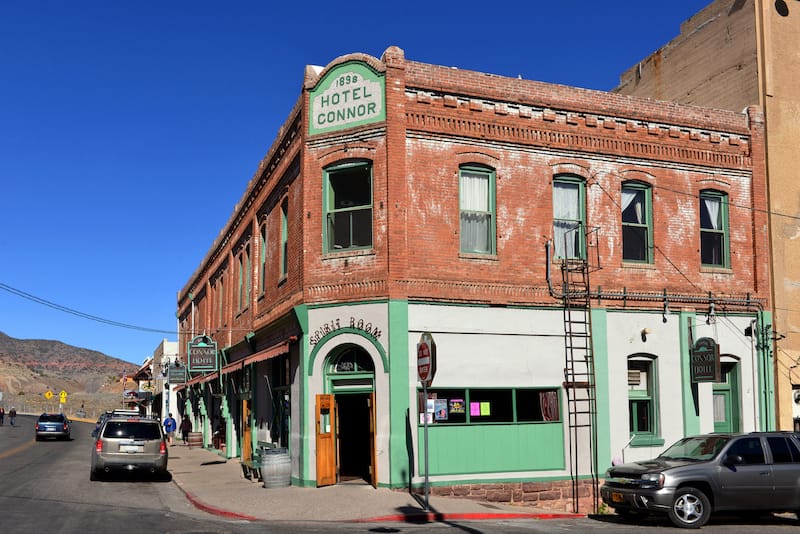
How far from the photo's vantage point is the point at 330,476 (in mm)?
18625

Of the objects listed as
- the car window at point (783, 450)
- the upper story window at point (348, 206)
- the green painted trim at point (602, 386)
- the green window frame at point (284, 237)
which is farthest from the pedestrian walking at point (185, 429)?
the car window at point (783, 450)

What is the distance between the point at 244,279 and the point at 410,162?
12777mm

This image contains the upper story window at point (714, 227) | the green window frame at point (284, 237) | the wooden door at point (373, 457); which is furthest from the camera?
the green window frame at point (284, 237)

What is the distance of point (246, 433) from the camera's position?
26781 mm

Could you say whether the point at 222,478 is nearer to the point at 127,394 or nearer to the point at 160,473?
the point at 160,473

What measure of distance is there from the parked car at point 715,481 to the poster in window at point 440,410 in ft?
13.6

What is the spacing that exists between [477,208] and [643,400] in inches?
248

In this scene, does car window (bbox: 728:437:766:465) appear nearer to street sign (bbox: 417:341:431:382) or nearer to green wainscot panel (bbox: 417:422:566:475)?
green wainscot panel (bbox: 417:422:566:475)

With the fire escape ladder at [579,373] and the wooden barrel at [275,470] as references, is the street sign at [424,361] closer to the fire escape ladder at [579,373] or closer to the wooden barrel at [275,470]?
the fire escape ladder at [579,373]

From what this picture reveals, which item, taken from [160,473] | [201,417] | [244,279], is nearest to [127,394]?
[201,417]

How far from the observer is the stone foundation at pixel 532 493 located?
18.1 m

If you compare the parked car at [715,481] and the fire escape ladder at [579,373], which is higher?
the fire escape ladder at [579,373]

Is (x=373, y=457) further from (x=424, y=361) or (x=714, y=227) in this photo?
(x=714, y=227)

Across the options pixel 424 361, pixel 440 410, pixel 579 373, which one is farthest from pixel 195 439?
pixel 424 361
